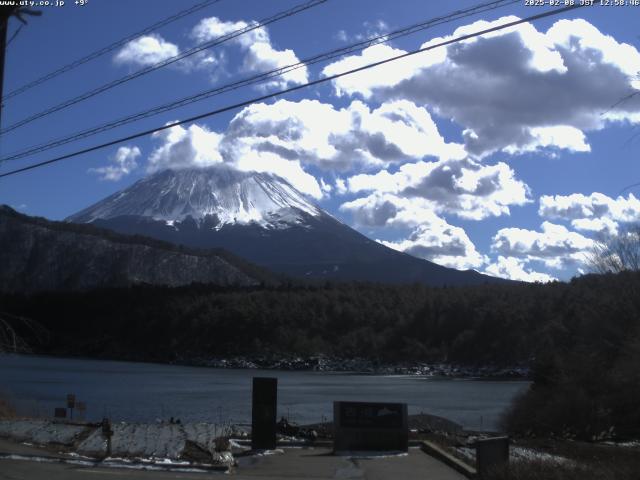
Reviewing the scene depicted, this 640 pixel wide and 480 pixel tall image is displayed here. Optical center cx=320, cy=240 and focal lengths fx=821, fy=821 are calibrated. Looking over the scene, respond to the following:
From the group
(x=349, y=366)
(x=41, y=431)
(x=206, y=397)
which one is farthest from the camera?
(x=349, y=366)

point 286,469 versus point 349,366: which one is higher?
point 349,366

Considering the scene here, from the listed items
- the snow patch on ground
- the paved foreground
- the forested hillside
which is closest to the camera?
the paved foreground

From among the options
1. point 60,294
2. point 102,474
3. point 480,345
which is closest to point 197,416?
point 102,474

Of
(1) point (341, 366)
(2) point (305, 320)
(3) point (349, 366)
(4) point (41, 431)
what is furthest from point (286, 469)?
(2) point (305, 320)

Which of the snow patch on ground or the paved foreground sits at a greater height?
the snow patch on ground

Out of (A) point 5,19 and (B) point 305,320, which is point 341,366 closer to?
(B) point 305,320

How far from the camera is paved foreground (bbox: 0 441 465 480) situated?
47.0ft

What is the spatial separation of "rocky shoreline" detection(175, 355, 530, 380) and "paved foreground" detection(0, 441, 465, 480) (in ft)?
348

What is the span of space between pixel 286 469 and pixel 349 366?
422 ft

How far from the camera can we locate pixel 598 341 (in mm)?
47875

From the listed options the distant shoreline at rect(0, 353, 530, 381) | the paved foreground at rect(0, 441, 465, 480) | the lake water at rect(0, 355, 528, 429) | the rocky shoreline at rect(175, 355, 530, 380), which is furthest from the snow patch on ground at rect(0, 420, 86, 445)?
the rocky shoreline at rect(175, 355, 530, 380)

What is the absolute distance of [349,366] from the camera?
471 feet

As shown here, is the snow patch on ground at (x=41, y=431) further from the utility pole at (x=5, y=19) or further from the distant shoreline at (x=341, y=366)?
the distant shoreline at (x=341, y=366)

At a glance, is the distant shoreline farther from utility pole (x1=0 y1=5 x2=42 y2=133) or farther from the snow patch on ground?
utility pole (x1=0 y1=5 x2=42 y2=133)
